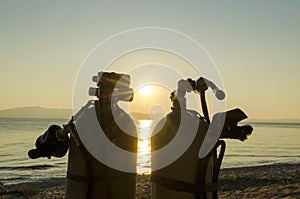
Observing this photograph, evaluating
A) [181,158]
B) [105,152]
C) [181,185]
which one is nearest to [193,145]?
[181,158]

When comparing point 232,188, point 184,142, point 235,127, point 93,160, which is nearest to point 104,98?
point 93,160

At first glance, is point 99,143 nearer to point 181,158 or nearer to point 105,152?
point 105,152

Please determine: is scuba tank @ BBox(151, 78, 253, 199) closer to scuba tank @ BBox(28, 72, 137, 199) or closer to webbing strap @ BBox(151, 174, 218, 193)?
webbing strap @ BBox(151, 174, 218, 193)

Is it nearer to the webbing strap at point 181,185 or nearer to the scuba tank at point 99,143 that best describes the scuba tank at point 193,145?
the webbing strap at point 181,185

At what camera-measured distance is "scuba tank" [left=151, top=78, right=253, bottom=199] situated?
347 cm

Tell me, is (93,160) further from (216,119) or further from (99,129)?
(216,119)

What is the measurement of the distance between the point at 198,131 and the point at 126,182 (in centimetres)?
76

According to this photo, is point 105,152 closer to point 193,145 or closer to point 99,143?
point 99,143

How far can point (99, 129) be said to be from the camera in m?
3.59

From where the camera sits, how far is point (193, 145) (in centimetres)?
358

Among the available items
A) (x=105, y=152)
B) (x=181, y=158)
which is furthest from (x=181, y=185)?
(x=105, y=152)

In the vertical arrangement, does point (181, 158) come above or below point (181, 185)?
above

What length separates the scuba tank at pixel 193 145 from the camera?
11.4ft

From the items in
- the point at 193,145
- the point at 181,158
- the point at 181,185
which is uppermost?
the point at 193,145
